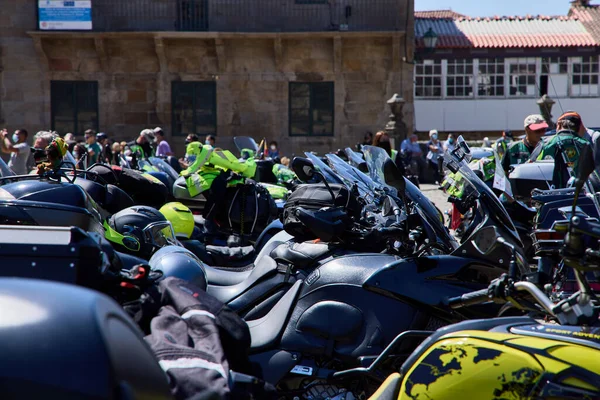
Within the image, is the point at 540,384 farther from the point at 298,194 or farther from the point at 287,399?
the point at 298,194

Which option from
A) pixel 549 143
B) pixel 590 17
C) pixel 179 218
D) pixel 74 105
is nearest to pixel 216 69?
Answer: pixel 74 105

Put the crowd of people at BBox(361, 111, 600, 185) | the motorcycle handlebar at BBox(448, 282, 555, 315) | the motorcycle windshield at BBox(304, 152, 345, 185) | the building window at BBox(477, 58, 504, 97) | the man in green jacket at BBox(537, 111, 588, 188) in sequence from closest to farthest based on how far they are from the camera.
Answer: the motorcycle handlebar at BBox(448, 282, 555, 315)
the motorcycle windshield at BBox(304, 152, 345, 185)
the crowd of people at BBox(361, 111, 600, 185)
the man in green jacket at BBox(537, 111, 588, 188)
the building window at BBox(477, 58, 504, 97)

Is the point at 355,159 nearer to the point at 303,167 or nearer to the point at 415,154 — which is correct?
the point at 303,167

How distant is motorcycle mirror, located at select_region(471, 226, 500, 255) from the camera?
3.70 m

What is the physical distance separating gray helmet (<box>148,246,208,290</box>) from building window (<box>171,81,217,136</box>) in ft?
78.5

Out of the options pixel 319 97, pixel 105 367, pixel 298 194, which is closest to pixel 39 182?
pixel 298 194

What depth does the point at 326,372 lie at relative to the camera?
3.74 metres

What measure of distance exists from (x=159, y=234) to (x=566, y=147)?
330 centimetres

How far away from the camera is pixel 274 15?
26828 millimetres

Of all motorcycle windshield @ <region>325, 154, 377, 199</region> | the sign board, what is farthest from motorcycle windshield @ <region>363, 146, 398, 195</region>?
the sign board

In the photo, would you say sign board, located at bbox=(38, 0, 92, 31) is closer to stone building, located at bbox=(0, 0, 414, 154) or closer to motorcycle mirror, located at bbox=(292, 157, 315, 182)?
stone building, located at bbox=(0, 0, 414, 154)

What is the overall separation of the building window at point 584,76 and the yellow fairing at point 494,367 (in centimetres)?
3202

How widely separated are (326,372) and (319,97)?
79.2 ft

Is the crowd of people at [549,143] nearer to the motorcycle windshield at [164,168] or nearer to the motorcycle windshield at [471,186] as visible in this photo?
the motorcycle windshield at [471,186]
